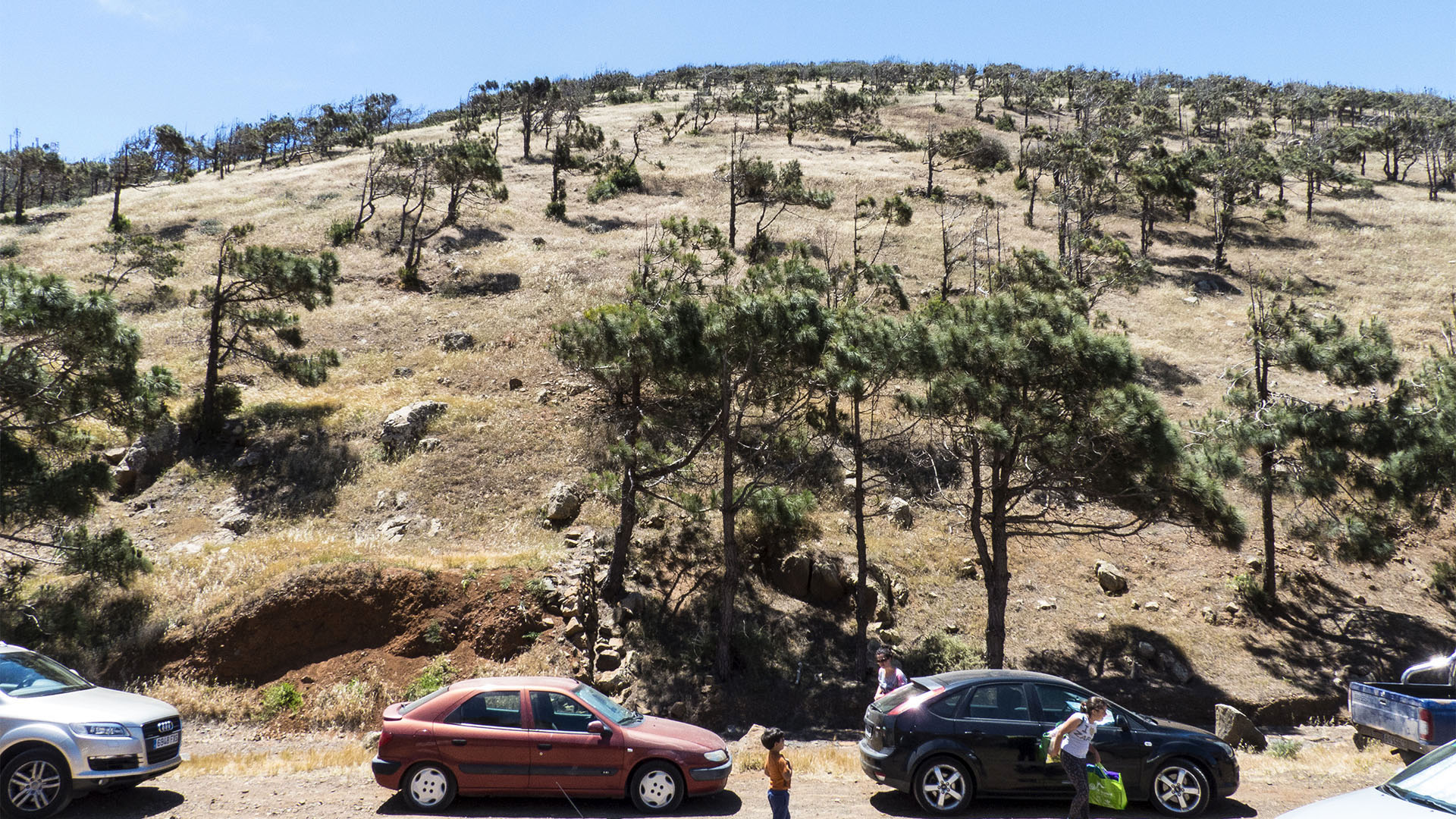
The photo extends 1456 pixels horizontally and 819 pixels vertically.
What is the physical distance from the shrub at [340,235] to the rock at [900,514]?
40.8m

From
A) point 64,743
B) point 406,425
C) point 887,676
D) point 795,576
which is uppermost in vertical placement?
point 406,425

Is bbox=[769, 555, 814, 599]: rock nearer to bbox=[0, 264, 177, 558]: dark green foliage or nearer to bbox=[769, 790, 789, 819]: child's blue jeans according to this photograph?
bbox=[769, 790, 789, 819]: child's blue jeans

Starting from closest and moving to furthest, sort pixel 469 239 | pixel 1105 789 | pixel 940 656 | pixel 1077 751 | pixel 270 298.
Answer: pixel 1077 751 → pixel 1105 789 → pixel 940 656 → pixel 270 298 → pixel 469 239

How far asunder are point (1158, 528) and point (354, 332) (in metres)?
33.9

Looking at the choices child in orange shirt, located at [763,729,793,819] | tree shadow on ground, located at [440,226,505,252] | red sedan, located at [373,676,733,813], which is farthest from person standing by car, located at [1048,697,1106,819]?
tree shadow on ground, located at [440,226,505,252]

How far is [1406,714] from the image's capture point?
9.85 m

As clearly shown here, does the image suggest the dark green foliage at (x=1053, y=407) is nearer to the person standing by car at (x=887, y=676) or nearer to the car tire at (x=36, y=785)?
the person standing by car at (x=887, y=676)

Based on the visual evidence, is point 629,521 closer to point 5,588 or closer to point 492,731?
point 492,731

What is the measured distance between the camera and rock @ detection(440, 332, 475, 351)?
33.5 m

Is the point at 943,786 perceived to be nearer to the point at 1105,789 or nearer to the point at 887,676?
the point at 1105,789

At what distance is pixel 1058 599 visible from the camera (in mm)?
21500

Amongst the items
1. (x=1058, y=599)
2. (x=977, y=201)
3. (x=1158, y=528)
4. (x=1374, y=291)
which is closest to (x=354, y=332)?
(x=1058, y=599)

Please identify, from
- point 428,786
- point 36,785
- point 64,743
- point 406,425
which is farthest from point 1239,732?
point 406,425

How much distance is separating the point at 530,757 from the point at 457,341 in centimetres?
2713
